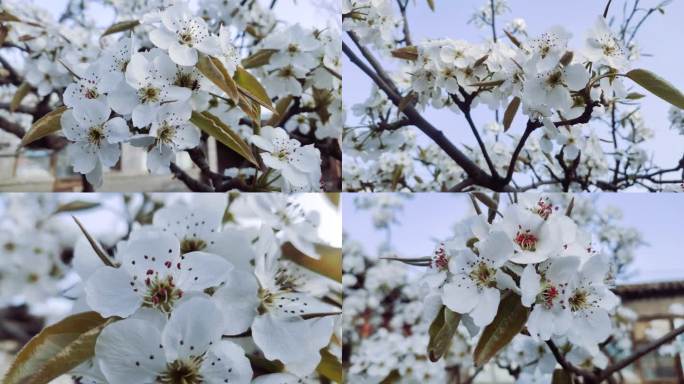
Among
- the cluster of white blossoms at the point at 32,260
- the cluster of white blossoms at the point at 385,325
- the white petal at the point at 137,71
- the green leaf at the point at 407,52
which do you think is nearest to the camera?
the white petal at the point at 137,71

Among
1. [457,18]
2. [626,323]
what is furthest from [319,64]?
[626,323]

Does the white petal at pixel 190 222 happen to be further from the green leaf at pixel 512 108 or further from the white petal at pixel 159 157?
the green leaf at pixel 512 108

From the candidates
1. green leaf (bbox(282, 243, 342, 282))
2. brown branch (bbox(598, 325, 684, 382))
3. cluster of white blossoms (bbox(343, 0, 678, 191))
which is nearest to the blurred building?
cluster of white blossoms (bbox(343, 0, 678, 191))

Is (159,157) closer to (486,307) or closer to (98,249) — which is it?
(98,249)

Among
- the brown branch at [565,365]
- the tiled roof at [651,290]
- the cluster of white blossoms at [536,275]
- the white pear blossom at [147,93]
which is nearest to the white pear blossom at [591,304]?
the cluster of white blossoms at [536,275]

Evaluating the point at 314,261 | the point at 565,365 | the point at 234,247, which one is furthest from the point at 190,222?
the point at 565,365

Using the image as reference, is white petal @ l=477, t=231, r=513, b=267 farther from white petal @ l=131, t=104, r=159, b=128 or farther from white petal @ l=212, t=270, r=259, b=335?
white petal @ l=131, t=104, r=159, b=128

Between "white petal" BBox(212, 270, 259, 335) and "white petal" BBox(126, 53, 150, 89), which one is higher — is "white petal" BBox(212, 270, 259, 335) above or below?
below
